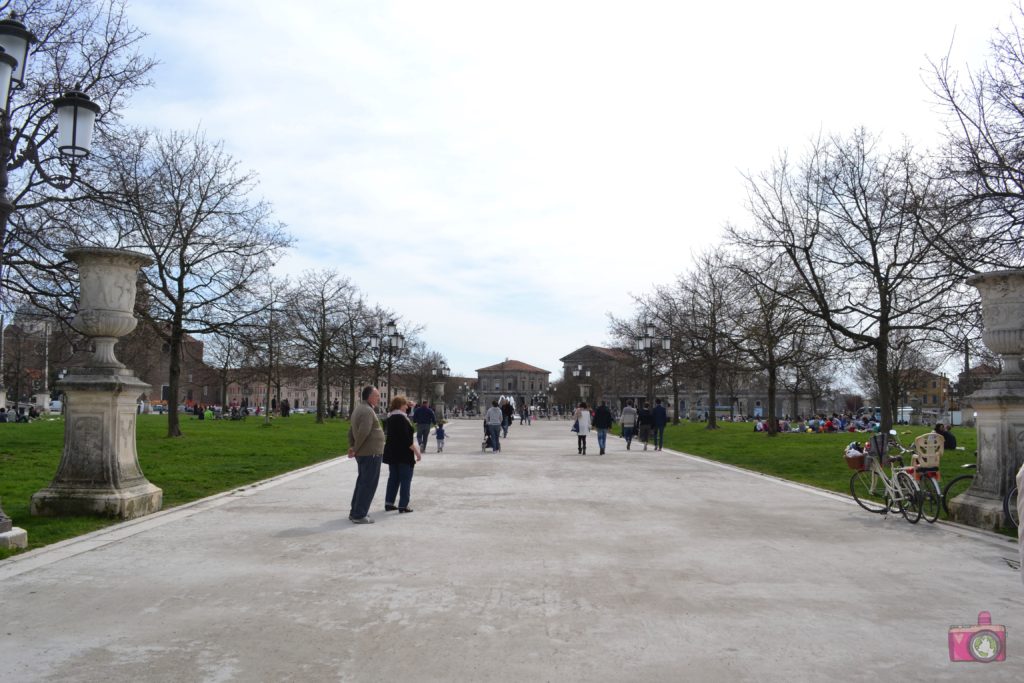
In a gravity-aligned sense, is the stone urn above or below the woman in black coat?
above

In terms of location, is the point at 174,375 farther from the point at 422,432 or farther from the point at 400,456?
the point at 400,456

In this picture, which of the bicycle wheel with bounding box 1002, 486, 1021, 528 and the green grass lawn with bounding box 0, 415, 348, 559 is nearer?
the bicycle wheel with bounding box 1002, 486, 1021, 528

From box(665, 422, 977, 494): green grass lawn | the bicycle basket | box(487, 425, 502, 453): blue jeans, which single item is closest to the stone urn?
the bicycle basket

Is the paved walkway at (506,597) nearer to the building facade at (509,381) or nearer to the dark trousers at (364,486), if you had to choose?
the dark trousers at (364,486)

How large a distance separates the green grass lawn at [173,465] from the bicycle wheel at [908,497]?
10.1 m

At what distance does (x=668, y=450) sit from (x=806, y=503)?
49.7 ft

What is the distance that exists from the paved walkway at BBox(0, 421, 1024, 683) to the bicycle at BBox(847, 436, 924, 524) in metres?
0.30

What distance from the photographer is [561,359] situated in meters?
145

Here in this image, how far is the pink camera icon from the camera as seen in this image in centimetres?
433

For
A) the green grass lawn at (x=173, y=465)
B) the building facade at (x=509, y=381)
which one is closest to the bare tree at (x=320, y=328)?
the green grass lawn at (x=173, y=465)

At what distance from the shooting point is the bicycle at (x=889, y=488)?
10.1 metres

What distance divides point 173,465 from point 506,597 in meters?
13.7

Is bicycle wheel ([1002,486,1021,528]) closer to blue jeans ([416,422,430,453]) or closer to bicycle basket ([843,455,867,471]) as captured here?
bicycle basket ([843,455,867,471])

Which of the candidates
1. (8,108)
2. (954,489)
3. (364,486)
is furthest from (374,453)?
(954,489)
